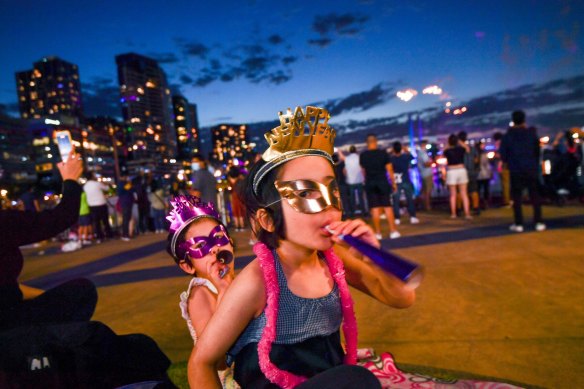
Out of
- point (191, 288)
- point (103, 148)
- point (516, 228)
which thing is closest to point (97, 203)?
point (191, 288)

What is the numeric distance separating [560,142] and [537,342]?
8900 mm

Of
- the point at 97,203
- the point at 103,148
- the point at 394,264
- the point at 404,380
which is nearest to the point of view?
the point at 394,264

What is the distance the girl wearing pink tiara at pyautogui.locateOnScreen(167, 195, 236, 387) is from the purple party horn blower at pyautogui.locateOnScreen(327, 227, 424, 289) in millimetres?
1154

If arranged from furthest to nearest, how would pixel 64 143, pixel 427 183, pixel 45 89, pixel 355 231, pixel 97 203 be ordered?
1. pixel 45 89
2. pixel 427 183
3. pixel 97 203
4. pixel 64 143
5. pixel 355 231

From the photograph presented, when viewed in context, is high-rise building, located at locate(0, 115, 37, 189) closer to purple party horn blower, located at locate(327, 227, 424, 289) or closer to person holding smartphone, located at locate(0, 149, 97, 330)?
person holding smartphone, located at locate(0, 149, 97, 330)

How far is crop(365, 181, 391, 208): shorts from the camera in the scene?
7.05 m

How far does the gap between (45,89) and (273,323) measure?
693ft

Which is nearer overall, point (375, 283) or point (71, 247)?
point (375, 283)

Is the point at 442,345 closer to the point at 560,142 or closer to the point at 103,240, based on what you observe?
the point at 560,142

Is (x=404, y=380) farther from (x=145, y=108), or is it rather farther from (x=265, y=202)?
(x=145, y=108)

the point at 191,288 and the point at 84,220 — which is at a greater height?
the point at 191,288

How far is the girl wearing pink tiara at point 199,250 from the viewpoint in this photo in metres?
2.09

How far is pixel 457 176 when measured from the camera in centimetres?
812

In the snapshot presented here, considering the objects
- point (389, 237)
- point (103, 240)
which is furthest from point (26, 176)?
point (389, 237)
